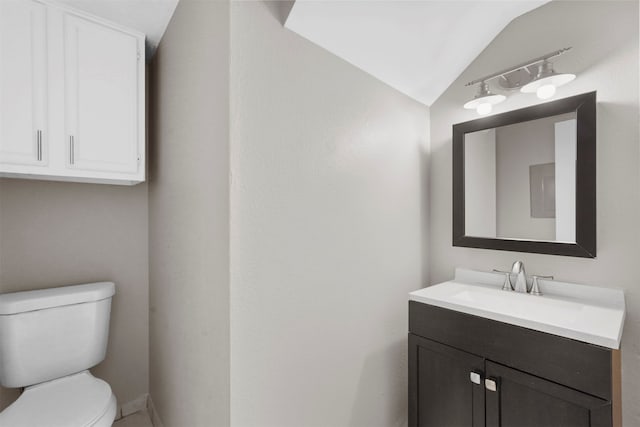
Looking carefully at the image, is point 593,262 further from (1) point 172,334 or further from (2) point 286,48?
(1) point 172,334

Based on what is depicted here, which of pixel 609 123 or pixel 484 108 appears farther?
pixel 484 108

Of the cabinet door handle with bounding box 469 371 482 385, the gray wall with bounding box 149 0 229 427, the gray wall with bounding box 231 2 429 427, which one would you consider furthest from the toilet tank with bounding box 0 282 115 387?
the cabinet door handle with bounding box 469 371 482 385

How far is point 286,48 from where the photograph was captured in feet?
3.80

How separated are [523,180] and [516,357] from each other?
849 mm

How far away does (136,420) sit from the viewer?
184 centimetres

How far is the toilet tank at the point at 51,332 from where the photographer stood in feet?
4.54

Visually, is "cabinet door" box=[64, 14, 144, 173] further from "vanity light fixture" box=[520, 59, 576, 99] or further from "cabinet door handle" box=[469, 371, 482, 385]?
"vanity light fixture" box=[520, 59, 576, 99]

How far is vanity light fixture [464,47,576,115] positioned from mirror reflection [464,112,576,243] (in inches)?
5.1

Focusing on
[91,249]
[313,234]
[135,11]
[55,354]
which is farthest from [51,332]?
[135,11]

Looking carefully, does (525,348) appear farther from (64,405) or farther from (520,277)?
(64,405)

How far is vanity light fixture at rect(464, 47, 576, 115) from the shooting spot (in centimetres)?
134

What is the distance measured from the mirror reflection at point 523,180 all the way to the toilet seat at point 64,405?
1949mm

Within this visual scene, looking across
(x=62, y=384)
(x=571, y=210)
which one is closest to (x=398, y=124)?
(x=571, y=210)

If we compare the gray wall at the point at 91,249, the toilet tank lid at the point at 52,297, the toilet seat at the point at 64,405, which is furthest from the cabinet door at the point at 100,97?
the toilet seat at the point at 64,405
